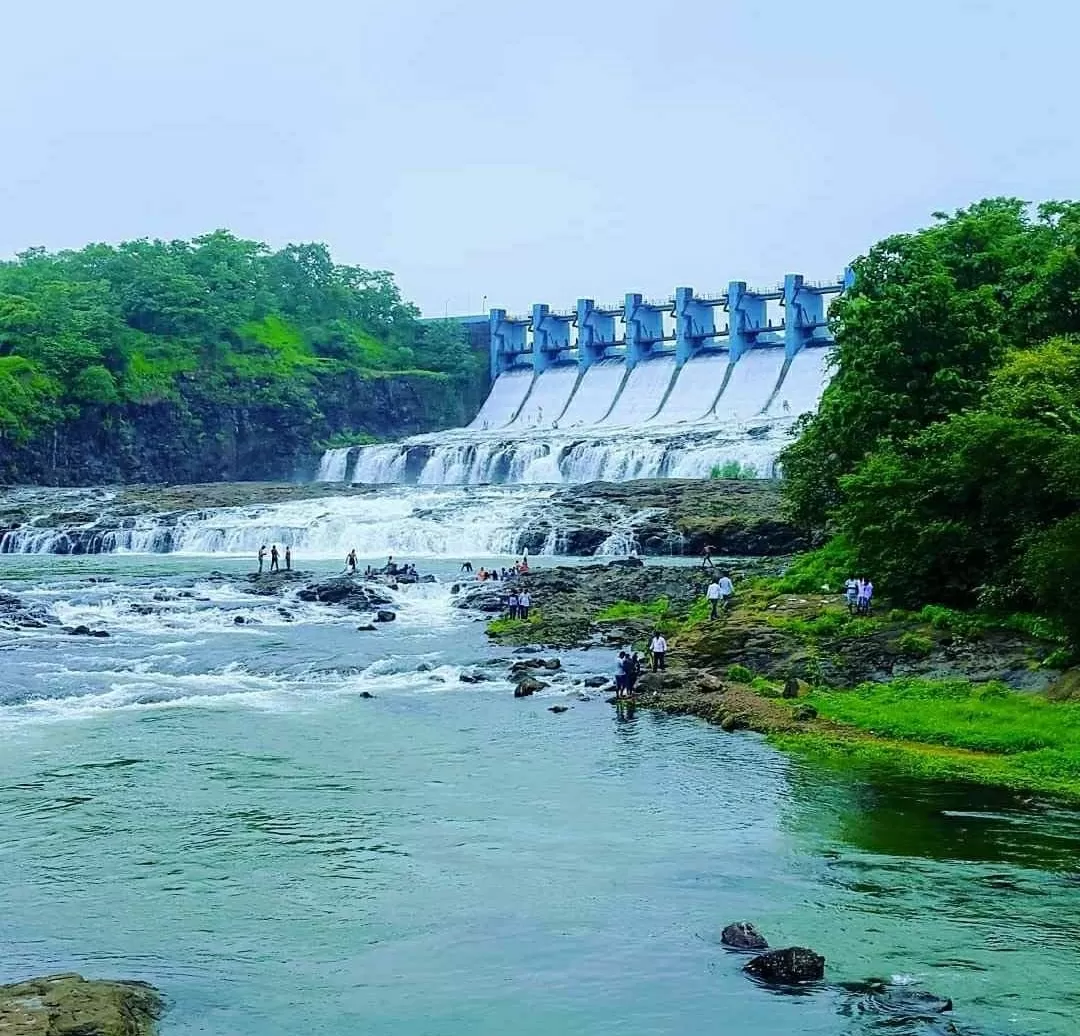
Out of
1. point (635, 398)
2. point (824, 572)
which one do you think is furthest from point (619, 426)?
point (824, 572)

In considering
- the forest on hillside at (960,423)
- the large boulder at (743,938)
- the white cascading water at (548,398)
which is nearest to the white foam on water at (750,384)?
the white cascading water at (548,398)

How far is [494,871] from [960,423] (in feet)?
50.2

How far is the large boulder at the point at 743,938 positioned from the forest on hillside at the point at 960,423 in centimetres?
1066

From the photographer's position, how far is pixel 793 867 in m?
14.8

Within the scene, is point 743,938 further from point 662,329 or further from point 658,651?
point 662,329

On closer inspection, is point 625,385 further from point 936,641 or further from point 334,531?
Result: point 936,641

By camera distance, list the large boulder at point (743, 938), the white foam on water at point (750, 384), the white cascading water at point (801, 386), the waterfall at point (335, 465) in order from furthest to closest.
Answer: the waterfall at point (335, 465), the white foam on water at point (750, 384), the white cascading water at point (801, 386), the large boulder at point (743, 938)

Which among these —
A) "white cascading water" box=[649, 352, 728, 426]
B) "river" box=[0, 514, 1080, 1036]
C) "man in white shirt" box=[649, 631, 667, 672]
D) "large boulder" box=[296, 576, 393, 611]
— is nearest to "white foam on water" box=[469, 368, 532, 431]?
"white cascading water" box=[649, 352, 728, 426]

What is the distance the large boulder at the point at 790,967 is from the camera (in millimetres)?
11562

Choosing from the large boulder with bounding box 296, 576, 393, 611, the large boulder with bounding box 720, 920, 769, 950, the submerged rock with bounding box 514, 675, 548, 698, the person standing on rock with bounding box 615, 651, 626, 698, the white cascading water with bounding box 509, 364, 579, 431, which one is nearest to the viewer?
the large boulder with bounding box 720, 920, 769, 950

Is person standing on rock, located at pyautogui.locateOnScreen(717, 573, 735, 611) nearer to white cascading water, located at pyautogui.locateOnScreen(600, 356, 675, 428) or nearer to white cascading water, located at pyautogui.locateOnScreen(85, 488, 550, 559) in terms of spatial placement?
white cascading water, located at pyautogui.locateOnScreen(85, 488, 550, 559)

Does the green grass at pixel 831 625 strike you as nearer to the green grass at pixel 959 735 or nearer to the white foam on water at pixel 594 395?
the green grass at pixel 959 735

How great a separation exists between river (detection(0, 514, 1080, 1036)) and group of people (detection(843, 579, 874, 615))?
6.29m

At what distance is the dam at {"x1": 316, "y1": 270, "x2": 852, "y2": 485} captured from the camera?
220ft
